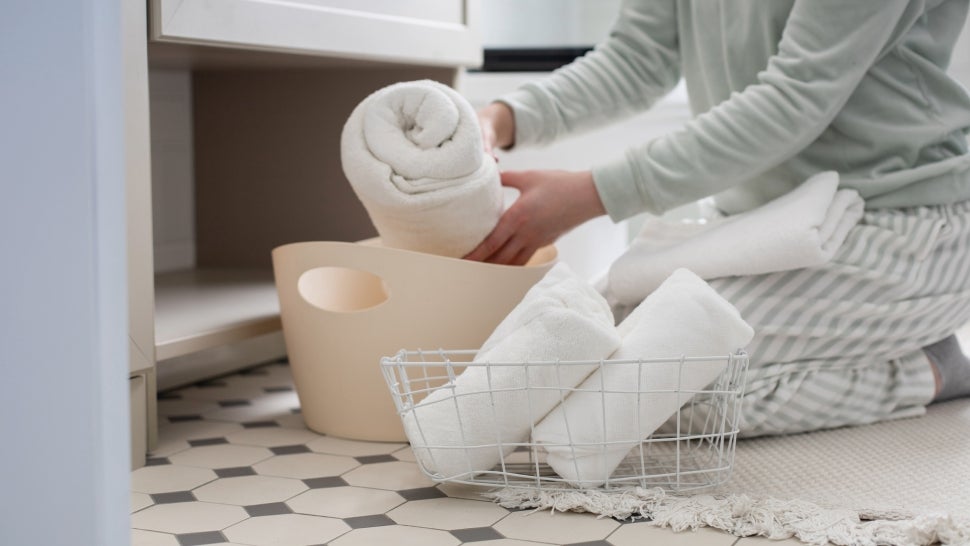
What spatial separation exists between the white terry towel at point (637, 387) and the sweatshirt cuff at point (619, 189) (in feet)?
0.91

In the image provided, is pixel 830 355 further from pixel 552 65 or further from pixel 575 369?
pixel 552 65

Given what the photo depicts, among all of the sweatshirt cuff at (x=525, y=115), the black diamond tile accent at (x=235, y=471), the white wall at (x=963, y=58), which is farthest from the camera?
the white wall at (x=963, y=58)

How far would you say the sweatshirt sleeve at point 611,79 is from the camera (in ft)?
5.32

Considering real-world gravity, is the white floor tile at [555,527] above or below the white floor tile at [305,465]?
above

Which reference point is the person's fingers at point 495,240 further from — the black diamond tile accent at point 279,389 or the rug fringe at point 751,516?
the black diamond tile accent at point 279,389

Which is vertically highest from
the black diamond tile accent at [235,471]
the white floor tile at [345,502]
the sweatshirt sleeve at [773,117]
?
the sweatshirt sleeve at [773,117]

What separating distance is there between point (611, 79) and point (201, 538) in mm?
982

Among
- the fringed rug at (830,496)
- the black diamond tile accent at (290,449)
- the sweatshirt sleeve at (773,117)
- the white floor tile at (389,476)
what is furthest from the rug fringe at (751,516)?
the sweatshirt sleeve at (773,117)

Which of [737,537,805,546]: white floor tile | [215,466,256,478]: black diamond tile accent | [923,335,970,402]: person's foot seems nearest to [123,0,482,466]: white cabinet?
[215,466,256,478]: black diamond tile accent

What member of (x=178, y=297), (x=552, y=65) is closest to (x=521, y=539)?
(x=178, y=297)

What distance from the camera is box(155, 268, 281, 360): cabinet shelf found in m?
1.38

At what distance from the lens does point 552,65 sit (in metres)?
2.31

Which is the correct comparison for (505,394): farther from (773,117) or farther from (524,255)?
(773,117)

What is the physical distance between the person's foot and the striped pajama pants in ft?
0.18
